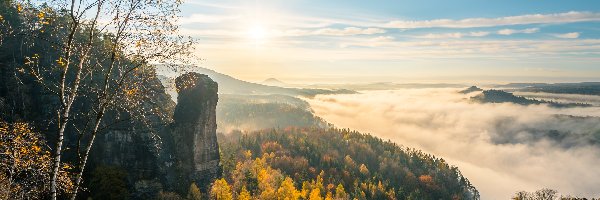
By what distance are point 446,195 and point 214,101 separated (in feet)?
478

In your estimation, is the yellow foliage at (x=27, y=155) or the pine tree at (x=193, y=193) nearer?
the yellow foliage at (x=27, y=155)

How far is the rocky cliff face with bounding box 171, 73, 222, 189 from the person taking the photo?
285ft

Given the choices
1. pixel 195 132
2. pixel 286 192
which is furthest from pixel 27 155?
pixel 286 192

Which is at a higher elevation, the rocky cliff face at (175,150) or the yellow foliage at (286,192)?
the rocky cliff face at (175,150)

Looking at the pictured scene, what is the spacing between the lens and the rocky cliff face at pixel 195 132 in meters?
86.9

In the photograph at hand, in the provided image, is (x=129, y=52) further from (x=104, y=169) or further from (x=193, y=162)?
(x=193, y=162)

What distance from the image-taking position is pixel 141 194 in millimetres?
75938

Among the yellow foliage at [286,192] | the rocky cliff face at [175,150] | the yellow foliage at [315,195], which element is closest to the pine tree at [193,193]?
the rocky cliff face at [175,150]

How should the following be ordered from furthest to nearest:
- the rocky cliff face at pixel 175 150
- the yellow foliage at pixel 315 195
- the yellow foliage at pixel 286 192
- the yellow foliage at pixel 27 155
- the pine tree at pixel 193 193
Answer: the yellow foliage at pixel 315 195, the yellow foliage at pixel 286 192, the pine tree at pixel 193 193, the rocky cliff face at pixel 175 150, the yellow foliage at pixel 27 155

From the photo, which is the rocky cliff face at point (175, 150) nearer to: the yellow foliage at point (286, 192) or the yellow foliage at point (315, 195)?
the yellow foliage at point (286, 192)

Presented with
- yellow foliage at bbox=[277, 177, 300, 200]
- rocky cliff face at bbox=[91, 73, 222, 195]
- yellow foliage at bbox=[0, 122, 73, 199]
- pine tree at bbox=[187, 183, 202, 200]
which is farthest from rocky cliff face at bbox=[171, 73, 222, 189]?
yellow foliage at bbox=[0, 122, 73, 199]

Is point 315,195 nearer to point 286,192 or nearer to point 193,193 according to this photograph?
point 286,192

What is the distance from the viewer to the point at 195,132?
289 feet

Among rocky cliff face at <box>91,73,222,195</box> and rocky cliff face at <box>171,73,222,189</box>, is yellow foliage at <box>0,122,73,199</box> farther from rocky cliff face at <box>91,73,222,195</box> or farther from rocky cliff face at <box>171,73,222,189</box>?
rocky cliff face at <box>171,73,222,189</box>
